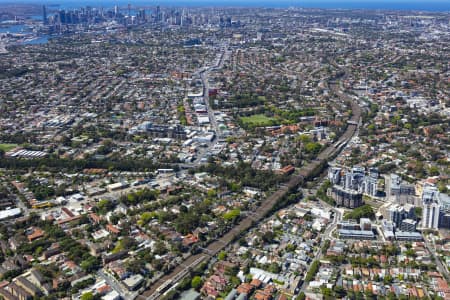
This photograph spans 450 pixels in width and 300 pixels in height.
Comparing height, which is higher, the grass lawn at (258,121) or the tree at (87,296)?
the grass lawn at (258,121)

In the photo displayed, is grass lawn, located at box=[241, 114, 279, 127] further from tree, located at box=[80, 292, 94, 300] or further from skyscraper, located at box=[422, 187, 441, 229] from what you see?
tree, located at box=[80, 292, 94, 300]

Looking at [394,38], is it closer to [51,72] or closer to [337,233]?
[51,72]

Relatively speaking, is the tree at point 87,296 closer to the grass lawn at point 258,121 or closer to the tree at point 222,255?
the tree at point 222,255

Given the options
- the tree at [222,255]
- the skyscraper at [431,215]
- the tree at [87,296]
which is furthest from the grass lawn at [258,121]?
the tree at [87,296]

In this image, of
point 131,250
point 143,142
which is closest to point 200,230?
point 131,250

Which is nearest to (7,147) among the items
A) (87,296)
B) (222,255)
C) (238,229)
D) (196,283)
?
(238,229)

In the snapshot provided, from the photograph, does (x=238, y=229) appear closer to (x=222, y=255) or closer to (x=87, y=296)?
(x=222, y=255)

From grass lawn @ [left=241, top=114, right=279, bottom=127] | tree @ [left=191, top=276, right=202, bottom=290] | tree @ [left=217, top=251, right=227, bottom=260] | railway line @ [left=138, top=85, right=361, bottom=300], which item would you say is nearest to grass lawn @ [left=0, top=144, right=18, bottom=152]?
grass lawn @ [left=241, top=114, right=279, bottom=127]

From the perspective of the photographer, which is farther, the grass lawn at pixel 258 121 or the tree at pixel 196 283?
the grass lawn at pixel 258 121
